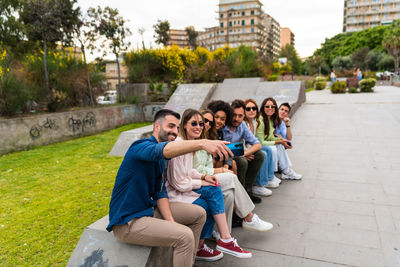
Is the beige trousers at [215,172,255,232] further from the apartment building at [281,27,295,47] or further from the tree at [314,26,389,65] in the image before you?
the apartment building at [281,27,295,47]

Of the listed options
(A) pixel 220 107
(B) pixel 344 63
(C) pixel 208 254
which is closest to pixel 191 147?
(C) pixel 208 254

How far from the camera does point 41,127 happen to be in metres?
9.55

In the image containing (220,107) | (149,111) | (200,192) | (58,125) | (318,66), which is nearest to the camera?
(200,192)

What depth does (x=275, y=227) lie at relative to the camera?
10.3 ft

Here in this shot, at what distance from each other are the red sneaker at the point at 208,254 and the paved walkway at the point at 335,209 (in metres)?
0.06

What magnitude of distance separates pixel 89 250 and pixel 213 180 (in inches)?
47.0

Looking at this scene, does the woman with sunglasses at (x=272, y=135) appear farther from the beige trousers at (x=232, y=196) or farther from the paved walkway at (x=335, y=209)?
the beige trousers at (x=232, y=196)

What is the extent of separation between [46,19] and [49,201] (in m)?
9.78

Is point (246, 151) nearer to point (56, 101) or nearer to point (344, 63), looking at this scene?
point (56, 101)

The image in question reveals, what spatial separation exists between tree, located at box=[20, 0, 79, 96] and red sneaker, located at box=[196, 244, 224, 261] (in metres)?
10.7

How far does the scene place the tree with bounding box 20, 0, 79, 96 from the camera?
35.5 ft

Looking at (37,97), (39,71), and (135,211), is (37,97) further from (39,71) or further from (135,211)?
(135,211)

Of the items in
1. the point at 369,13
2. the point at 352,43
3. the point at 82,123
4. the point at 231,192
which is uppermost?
the point at 369,13

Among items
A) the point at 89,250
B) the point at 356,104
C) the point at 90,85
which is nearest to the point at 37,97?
the point at 90,85
